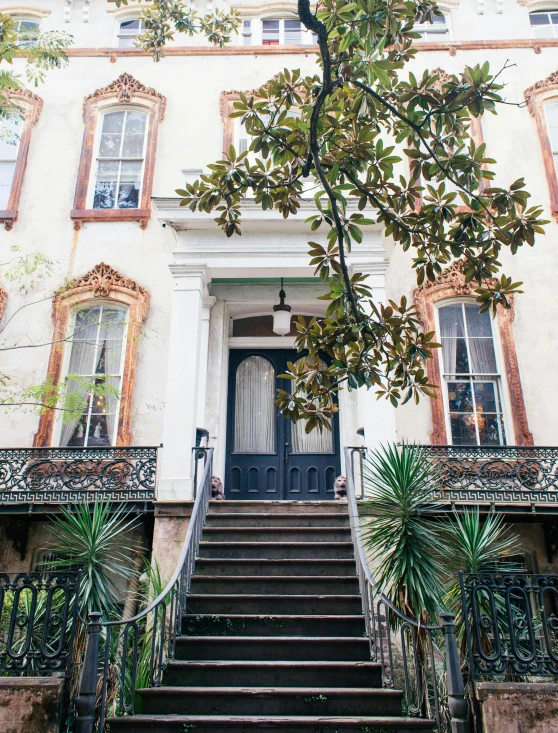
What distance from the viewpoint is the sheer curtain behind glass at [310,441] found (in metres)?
10.6

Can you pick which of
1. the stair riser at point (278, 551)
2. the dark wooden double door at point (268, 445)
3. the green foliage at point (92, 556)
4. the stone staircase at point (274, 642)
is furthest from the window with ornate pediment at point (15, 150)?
the stair riser at point (278, 551)

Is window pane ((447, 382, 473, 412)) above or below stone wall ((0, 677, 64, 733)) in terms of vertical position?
above

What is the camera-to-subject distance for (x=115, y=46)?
1314 centimetres

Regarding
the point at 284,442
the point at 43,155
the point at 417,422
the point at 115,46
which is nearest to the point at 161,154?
the point at 43,155

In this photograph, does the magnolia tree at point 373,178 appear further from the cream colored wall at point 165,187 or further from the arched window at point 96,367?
the arched window at point 96,367

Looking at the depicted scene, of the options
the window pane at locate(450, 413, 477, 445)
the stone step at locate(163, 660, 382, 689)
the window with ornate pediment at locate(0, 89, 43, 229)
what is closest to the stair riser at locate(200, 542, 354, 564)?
the stone step at locate(163, 660, 382, 689)

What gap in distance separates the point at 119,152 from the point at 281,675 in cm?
974

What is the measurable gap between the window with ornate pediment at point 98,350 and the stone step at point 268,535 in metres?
2.82

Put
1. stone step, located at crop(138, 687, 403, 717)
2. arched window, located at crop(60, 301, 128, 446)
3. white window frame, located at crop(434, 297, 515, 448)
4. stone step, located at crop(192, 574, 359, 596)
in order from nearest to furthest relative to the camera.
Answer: stone step, located at crop(138, 687, 403, 717) < stone step, located at crop(192, 574, 359, 596) < white window frame, located at crop(434, 297, 515, 448) < arched window, located at crop(60, 301, 128, 446)

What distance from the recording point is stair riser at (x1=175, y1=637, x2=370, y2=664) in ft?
19.4

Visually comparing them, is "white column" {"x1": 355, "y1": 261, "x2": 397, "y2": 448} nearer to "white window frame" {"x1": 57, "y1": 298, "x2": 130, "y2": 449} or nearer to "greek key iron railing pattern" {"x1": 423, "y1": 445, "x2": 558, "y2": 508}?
"greek key iron railing pattern" {"x1": 423, "y1": 445, "x2": 558, "y2": 508}

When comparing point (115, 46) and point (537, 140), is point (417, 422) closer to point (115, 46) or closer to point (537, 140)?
point (537, 140)

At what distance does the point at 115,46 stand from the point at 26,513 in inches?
377

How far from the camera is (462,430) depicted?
1009 cm
